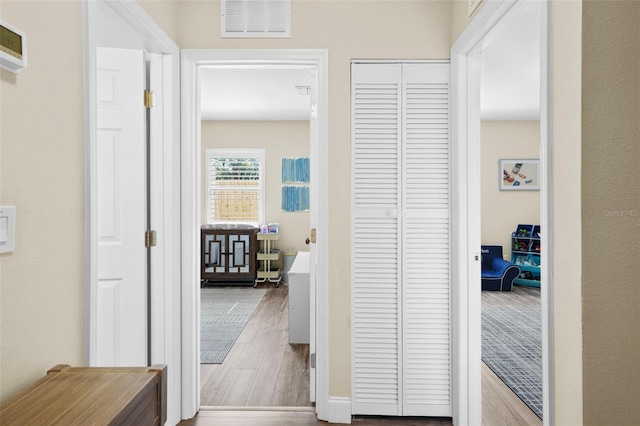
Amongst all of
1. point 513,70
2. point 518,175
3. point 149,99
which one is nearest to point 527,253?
point 518,175

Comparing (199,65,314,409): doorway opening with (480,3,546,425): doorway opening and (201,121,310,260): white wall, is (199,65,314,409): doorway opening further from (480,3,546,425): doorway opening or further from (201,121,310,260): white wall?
(480,3,546,425): doorway opening

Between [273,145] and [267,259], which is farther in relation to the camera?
[273,145]

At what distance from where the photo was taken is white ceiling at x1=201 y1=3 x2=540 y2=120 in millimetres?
3348

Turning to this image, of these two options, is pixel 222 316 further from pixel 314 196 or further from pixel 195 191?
pixel 314 196

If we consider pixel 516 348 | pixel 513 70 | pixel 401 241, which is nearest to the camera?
pixel 401 241

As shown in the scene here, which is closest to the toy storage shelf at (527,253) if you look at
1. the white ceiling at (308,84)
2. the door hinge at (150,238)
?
the white ceiling at (308,84)

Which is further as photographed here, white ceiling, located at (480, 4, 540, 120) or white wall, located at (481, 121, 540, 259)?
white wall, located at (481, 121, 540, 259)

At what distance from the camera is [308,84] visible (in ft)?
14.4

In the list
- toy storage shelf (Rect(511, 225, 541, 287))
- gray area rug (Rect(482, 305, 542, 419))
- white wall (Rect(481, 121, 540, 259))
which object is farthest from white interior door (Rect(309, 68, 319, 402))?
white wall (Rect(481, 121, 540, 259))

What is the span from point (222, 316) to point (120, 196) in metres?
2.59

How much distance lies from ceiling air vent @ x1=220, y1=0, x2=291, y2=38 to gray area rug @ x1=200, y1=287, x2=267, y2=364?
2.42 m

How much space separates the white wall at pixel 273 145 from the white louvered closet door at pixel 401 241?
4.07 m

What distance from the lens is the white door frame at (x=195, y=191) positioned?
2.22 metres
